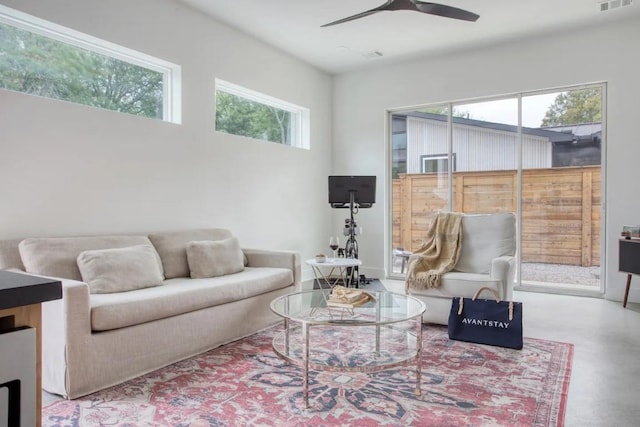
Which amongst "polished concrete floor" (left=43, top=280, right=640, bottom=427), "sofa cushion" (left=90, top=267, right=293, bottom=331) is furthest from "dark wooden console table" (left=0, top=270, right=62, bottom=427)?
"polished concrete floor" (left=43, top=280, right=640, bottom=427)

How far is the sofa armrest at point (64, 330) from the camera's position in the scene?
83.9 inches

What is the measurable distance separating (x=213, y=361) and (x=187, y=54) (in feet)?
9.17

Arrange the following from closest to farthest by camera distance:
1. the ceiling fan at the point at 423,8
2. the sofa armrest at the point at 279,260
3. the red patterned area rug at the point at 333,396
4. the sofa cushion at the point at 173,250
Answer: the red patterned area rug at the point at 333,396, the ceiling fan at the point at 423,8, the sofa cushion at the point at 173,250, the sofa armrest at the point at 279,260

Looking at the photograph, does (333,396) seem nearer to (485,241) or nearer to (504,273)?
(504,273)

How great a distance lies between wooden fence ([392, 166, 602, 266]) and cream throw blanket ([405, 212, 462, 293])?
5.16 ft

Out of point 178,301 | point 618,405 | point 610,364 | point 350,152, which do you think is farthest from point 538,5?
point 178,301

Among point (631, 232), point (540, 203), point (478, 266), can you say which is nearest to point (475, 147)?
point (540, 203)

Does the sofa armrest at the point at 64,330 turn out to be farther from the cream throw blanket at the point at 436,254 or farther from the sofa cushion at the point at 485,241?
the sofa cushion at the point at 485,241

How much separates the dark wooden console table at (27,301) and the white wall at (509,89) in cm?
513

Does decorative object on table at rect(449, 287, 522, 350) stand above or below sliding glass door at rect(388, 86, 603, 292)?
below

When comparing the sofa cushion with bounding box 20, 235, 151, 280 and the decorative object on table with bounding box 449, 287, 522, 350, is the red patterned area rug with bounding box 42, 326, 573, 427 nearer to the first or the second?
the decorative object on table with bounding box 449, 287, 522, 350

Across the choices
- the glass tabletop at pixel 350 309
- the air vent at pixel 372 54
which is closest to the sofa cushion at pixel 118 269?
the glass tabletop at pixel 350 309

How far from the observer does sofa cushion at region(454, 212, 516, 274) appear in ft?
12.1

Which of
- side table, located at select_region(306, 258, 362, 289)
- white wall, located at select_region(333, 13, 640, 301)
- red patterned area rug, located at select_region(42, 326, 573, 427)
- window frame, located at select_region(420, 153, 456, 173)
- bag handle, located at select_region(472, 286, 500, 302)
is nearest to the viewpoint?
red patterned area rug, located at select_region(42, 326, 573, 427)
